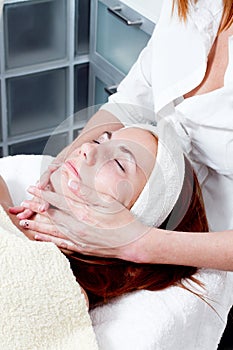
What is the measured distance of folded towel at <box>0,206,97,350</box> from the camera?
3.59 ft

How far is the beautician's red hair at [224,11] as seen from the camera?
1.30 meters

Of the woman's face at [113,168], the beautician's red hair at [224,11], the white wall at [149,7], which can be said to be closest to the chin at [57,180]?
the woman's face at [113,168]

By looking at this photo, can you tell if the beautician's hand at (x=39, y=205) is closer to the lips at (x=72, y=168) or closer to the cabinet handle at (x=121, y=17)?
the lips at (x=72, y=168)

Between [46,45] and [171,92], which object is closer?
[171,92]

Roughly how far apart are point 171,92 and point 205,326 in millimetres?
489

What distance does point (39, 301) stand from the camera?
111cm

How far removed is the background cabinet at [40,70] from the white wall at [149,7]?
1.28ft

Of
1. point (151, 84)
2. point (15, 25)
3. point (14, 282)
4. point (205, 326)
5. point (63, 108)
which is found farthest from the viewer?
point (63, 108)

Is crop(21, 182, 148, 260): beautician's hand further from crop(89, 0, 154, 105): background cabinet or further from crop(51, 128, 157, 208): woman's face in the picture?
crop(89, 0, 154, 105): background cabinet

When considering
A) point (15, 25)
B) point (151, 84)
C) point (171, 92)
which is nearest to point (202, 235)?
point (171, 92)

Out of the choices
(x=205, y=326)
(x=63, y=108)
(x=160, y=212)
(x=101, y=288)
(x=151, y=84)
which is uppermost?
(x=151, y=84)

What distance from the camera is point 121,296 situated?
48.9 inches

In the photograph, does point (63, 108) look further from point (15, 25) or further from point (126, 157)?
point (126, 157)

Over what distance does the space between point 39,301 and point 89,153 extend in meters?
0.29
